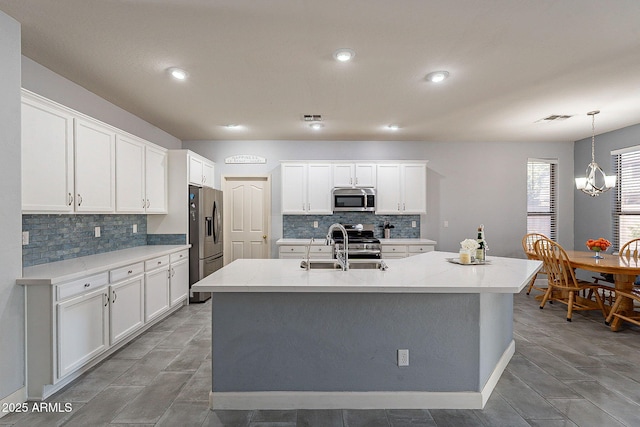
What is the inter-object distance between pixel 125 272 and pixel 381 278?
2517mm

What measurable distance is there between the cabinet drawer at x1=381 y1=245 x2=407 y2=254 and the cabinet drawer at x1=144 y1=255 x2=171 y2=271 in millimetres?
3120

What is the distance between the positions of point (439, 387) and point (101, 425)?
2.20 meters

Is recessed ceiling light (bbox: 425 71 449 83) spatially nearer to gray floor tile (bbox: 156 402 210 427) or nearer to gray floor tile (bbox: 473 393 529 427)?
gray floor tile (bbox: 473 393 529 427)

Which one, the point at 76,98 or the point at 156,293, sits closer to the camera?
the point at 76,98

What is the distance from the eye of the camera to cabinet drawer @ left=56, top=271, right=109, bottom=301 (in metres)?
2.51

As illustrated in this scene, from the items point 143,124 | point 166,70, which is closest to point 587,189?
point 166,70

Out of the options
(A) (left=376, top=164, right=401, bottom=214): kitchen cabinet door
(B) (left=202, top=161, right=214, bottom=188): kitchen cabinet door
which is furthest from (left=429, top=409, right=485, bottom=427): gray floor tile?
(B) (left=202, top=161, right=214, bottom=188): kitchen cabinet door

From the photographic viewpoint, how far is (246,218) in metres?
6.12

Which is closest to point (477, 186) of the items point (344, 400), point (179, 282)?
point (344, 400)

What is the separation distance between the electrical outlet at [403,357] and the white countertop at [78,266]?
2455mm

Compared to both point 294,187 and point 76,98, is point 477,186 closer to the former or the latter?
point 294,187

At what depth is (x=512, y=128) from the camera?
17.1 ft

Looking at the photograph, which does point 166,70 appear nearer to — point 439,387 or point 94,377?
point 94,377

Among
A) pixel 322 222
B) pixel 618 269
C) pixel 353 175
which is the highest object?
pixel 353 175
